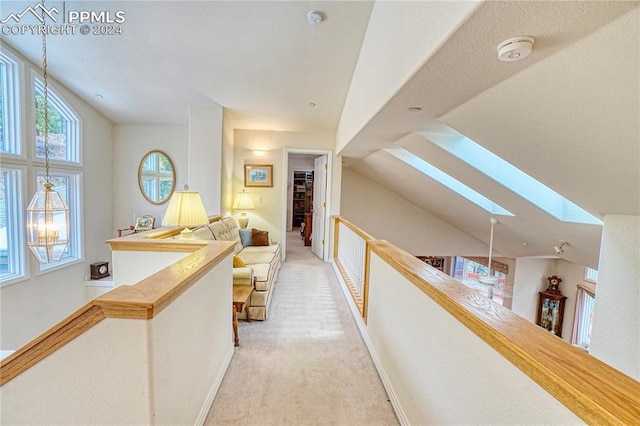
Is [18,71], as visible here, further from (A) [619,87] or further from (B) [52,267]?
(A) [619,87]

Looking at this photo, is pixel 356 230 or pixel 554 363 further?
pixel 356 230

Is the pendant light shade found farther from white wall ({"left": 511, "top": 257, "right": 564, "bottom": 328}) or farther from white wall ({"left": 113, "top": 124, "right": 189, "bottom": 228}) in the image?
white wall ({"left": 511, "top": 257, "right": 564, "bottom": 328})

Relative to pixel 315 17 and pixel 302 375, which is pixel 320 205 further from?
pixel 302 375

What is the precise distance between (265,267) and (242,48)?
102 inches

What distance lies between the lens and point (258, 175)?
5281 mm

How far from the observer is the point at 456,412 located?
3.52ft

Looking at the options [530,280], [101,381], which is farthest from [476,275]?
[101,381]

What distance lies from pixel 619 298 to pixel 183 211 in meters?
3.53

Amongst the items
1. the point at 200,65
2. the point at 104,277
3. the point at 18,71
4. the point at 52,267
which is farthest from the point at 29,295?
the point at 200,65

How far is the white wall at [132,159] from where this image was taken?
5445 mm

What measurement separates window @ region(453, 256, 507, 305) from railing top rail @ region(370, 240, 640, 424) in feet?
21.1

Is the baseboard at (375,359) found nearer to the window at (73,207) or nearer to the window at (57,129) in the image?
the window at (73,207)

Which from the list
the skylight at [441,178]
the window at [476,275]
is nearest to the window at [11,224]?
the skylight at [441,178]

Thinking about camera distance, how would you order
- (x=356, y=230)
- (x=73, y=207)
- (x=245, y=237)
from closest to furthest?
(x=356, y=230), (x=73, y=207), (x=245, y=237)
